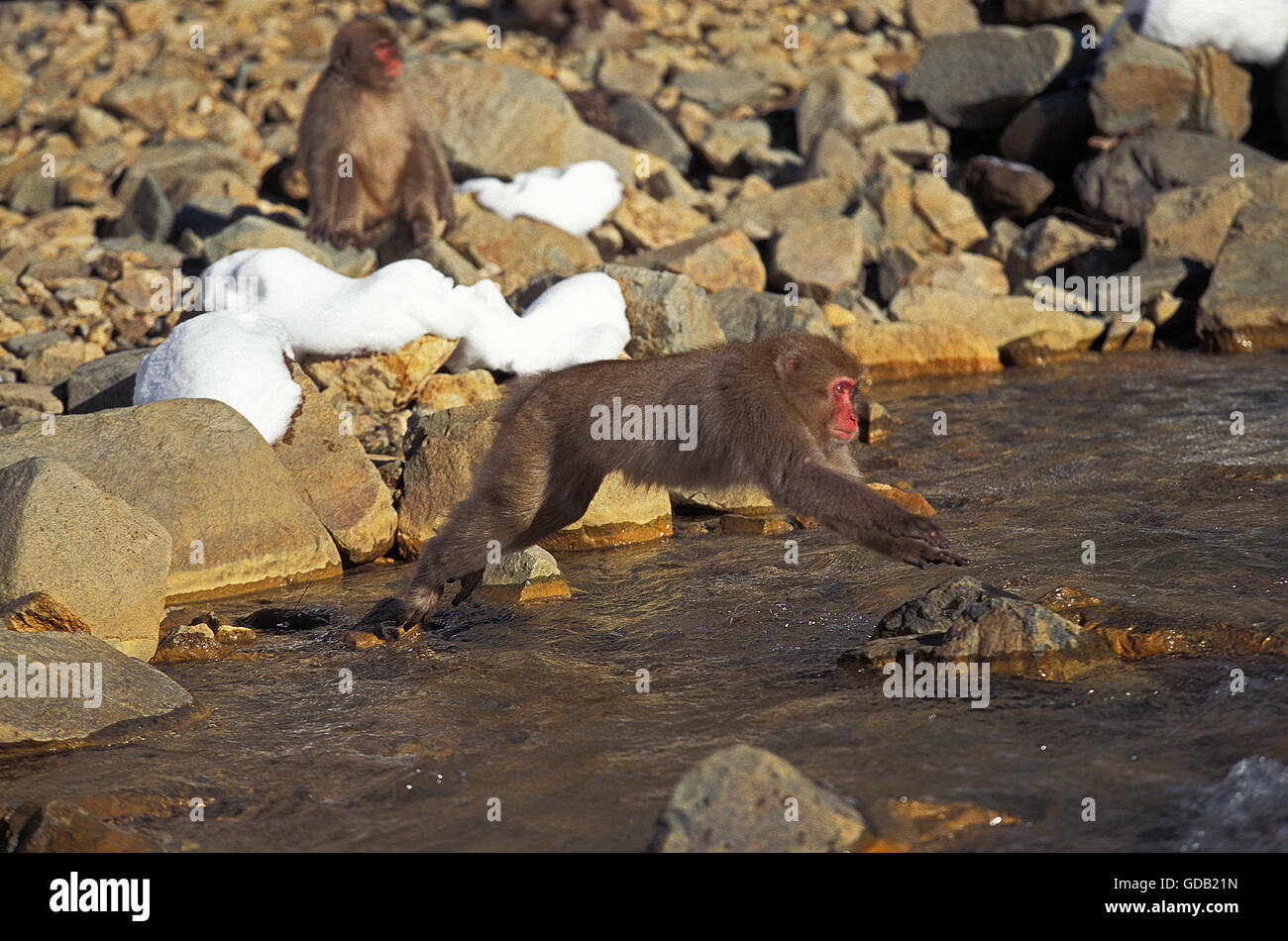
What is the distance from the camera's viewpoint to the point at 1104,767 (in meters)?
3.63

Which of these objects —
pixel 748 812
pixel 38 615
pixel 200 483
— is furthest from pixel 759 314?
pixel 748 812

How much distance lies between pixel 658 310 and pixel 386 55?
3.61 m

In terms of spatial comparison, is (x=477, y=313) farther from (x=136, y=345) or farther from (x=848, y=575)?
(x=848, y=575)

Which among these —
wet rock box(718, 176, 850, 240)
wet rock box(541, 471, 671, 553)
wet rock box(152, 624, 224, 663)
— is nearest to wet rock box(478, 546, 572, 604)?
wet rock box(541, 471, 671, 553)

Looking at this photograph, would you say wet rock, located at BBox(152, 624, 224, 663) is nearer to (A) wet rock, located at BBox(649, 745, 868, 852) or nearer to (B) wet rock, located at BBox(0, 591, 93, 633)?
(B) wet rock, located at BBox(0, 591, 93, 633)

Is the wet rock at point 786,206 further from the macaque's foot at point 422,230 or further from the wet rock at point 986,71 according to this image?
the macaque's foot at point 422,230

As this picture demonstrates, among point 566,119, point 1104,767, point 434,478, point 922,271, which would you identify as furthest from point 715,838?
point 566,119

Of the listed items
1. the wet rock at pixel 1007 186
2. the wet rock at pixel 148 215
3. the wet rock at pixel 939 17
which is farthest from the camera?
the wet rock at pixel 939 17

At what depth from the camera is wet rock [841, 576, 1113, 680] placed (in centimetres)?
436

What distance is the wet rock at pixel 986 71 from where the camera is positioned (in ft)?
44.9

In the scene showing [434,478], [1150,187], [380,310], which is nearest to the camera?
[434,478]

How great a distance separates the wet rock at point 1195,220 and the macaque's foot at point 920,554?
7587 millimetres

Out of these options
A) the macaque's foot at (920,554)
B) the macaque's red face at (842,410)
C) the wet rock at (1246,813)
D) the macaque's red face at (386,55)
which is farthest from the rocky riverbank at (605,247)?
the macaque's red face at (386,55)
